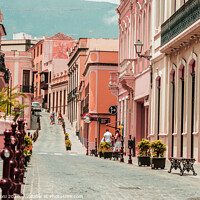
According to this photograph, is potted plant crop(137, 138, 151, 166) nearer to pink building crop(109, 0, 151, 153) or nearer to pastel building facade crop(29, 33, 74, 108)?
pink building crop(109, 0, 151, 153)

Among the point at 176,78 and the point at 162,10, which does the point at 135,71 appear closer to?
the point at 162,10

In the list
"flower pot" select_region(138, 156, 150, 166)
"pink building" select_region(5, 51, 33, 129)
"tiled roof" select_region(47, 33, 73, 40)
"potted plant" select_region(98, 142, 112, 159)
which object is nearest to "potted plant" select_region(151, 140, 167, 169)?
"flower pot" select_region(138, 156, 150, 166)

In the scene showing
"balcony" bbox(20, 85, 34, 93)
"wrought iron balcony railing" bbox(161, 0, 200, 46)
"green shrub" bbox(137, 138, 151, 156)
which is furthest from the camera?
"balcony" bbox(20, 85, 34, 93)

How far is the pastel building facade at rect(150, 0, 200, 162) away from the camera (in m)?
23.8

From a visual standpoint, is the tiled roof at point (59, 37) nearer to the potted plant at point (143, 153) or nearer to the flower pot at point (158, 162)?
the potted plant at point (143, 153)

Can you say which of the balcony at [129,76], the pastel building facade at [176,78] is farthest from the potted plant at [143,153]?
the balcony at [129,76]

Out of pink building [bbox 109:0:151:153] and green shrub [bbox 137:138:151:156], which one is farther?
pink building [bbox 109:0:151:153]

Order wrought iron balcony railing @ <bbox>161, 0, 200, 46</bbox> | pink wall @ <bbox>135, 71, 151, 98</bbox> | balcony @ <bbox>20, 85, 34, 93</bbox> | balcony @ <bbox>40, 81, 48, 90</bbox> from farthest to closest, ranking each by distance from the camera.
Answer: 1. balcony @ <bbox>40, 81, 48, 90</bbox>
2. balcony @ <bbox>20, 85, 34, 93</bbox>
3. pink wall @ <bbox>135, 71, 151, 98</bbox>
4. wrought iron balcony railing @ <bbox>161, 0, 200, 46</bbox>

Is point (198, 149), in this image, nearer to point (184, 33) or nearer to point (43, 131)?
point (184, 33)

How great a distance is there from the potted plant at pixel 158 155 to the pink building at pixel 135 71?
12721mm

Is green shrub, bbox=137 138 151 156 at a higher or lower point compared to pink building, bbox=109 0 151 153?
lower

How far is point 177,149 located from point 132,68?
1419cm

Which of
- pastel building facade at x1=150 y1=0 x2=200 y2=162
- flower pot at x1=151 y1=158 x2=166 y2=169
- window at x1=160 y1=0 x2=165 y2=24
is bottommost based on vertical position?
flower pot at x1=151 y1=158 x2=166 y2=169

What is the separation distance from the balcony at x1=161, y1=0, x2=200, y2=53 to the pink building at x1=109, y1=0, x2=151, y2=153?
5.64 m
